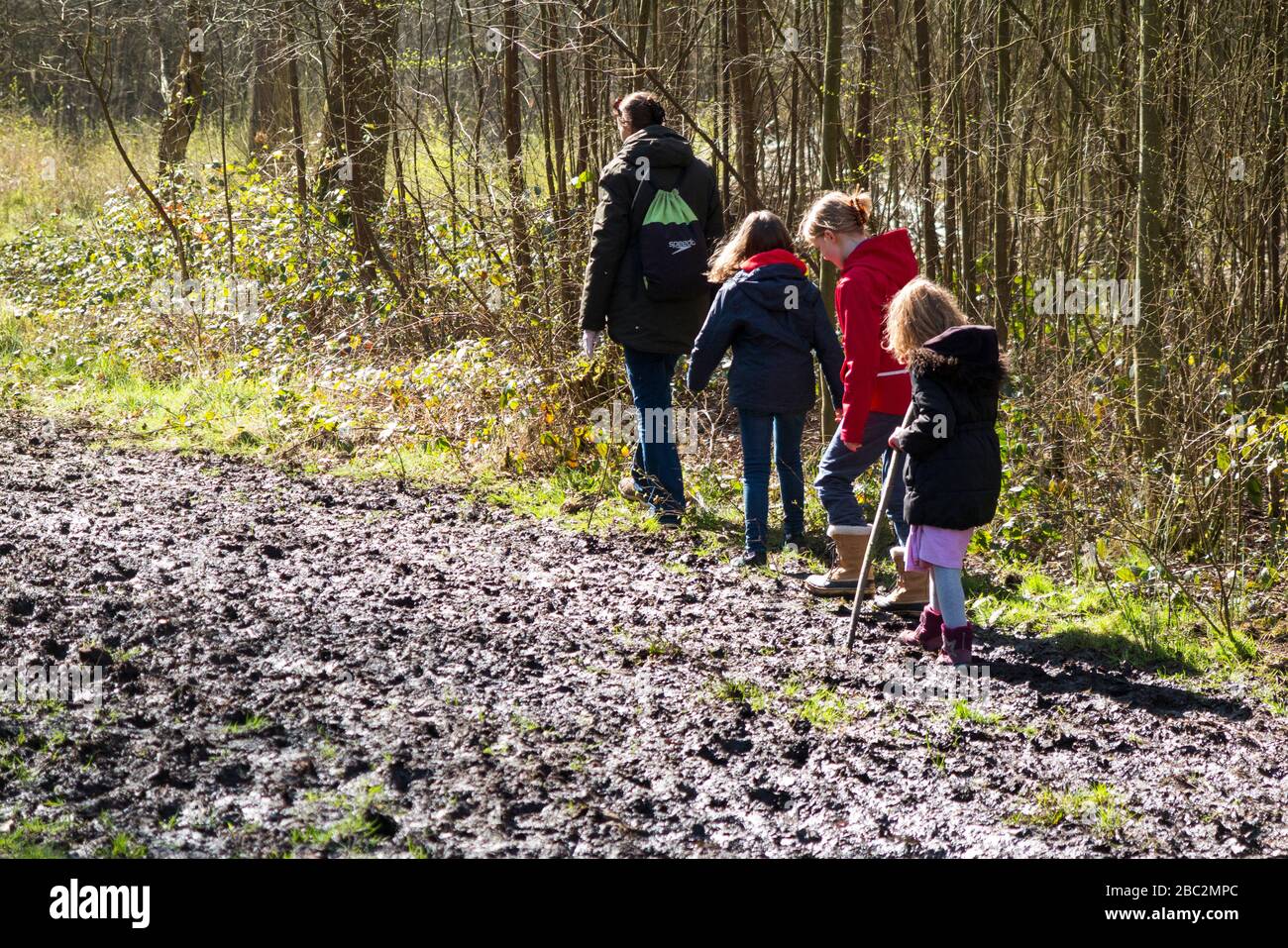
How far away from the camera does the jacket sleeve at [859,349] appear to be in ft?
17.8

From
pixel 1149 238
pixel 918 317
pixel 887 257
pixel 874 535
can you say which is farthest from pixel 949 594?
pixel 1149 238

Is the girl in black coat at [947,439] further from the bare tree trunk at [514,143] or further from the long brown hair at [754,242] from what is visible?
the bare tree trunk at [514,143]

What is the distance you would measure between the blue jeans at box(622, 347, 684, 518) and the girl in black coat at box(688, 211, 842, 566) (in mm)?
655

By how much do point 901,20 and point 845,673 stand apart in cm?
680

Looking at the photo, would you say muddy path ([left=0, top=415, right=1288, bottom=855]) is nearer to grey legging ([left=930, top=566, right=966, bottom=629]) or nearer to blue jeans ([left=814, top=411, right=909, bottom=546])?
grey legging ([left=930, top=566, right=966, bottom=629])

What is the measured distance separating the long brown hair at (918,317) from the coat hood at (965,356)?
169 millimetres

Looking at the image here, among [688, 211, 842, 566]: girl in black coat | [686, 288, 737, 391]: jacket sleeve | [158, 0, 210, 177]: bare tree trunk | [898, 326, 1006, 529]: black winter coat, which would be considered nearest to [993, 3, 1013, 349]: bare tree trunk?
[688, 211, 842, 566]: girl in black coat

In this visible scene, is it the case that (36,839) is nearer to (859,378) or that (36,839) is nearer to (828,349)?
(859,378)

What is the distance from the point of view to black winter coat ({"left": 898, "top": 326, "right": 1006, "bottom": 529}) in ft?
15.4

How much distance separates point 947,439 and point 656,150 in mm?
2533

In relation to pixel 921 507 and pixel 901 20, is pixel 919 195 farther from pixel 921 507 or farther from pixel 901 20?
pixel 921 507

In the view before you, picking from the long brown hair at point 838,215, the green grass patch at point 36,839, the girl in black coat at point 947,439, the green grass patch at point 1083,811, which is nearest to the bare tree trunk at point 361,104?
the long brown hair at point 838,215
